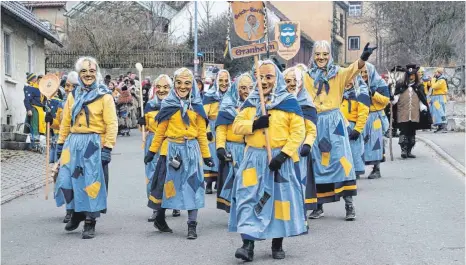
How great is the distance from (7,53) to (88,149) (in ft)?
51.9

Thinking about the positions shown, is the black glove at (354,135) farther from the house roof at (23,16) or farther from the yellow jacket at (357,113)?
the house roof at (23,16)

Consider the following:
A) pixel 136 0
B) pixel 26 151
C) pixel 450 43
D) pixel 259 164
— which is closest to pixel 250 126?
pixel 259 164

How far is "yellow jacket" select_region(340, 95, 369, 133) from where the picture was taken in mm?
11805

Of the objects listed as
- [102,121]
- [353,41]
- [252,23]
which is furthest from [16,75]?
[353,41]

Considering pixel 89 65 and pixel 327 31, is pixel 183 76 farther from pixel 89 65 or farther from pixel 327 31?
pixel 327 31

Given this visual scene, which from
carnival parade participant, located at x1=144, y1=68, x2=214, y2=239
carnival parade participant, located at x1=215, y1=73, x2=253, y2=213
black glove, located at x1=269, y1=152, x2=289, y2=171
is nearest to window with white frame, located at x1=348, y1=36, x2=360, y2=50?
carnival parade participant, located at x1=215, y1=73, x2=253, y2=213

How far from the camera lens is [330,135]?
10242 millimetres

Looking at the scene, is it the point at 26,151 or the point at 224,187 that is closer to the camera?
the point at 224,187

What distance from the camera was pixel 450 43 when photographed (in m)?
39.3

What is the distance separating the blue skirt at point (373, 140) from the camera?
14.4 metres

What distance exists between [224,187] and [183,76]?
164 cm

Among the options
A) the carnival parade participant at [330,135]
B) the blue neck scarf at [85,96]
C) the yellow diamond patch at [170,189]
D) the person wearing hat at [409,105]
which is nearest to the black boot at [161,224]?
the yellow diamond patch at [170,189]

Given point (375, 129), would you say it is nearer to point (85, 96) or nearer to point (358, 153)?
point (358, 153)

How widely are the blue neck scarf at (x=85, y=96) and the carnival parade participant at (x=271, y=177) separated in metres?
2.22
